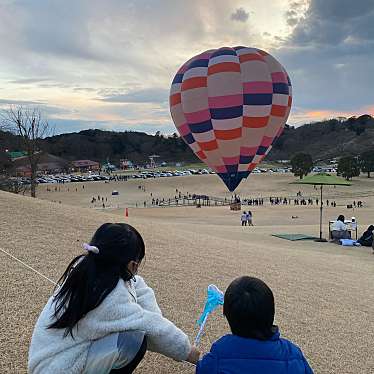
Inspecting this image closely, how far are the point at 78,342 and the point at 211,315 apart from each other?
2663 millimetres

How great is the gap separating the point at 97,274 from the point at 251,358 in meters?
0.90

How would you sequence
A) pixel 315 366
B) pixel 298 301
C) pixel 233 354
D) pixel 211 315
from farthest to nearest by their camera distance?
pixel 298 301
pixel 211 315
pixel 315 366
pixel 233 354

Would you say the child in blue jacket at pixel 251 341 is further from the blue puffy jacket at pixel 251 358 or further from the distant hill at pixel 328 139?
the distant hill at pixel 328 139

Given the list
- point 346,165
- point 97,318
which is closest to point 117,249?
point 97,318

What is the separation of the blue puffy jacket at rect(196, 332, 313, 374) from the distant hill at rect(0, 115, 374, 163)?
11299cm

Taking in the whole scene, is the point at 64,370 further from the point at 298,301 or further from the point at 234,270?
the point at 234,270

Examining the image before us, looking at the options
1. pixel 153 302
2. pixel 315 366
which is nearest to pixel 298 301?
pixel 315 366

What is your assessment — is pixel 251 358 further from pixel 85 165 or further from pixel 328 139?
pixel 328 139

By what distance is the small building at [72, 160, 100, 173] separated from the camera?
10669cm

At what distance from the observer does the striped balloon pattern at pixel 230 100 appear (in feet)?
63.0

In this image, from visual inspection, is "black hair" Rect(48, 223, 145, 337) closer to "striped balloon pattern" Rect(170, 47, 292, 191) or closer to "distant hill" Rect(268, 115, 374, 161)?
"striped balloon pattern" Rect(170, 47, 292, 191)

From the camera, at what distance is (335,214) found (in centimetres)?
3081

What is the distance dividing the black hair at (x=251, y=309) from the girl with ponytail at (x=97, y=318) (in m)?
0.49

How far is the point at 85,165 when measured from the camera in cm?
10806
